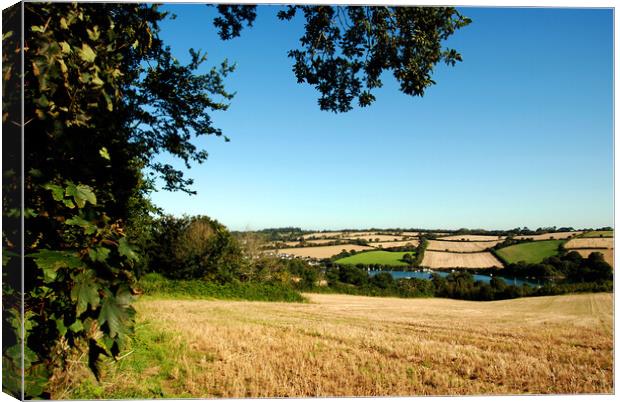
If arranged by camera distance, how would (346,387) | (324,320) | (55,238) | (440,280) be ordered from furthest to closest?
1. (324,320)
2. (440,280)
3. (346,387)
4. (55,238)

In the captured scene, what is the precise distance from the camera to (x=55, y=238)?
2.20m

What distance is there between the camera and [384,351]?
13.4 ft

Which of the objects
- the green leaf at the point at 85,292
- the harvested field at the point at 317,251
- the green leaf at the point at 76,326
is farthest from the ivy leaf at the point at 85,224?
the harvested field at the point at 317,251

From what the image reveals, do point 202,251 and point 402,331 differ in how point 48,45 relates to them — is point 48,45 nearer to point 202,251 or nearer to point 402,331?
point 202,251

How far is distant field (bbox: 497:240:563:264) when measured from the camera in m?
3.98

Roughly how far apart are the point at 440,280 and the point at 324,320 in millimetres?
1493

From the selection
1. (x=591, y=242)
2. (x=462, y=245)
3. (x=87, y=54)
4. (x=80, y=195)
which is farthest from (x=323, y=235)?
(x=87, y=54)

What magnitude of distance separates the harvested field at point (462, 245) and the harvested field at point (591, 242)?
0.62 m

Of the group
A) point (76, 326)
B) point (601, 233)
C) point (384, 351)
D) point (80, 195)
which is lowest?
point (384, 351)

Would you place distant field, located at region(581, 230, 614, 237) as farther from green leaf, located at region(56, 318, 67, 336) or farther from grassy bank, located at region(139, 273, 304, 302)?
green leaf, located at region(56, 318, 67, 336)

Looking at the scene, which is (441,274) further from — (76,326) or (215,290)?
(76,326)

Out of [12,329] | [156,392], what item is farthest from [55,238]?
[156,392]

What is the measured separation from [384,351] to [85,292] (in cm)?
311

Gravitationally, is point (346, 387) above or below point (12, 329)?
below
